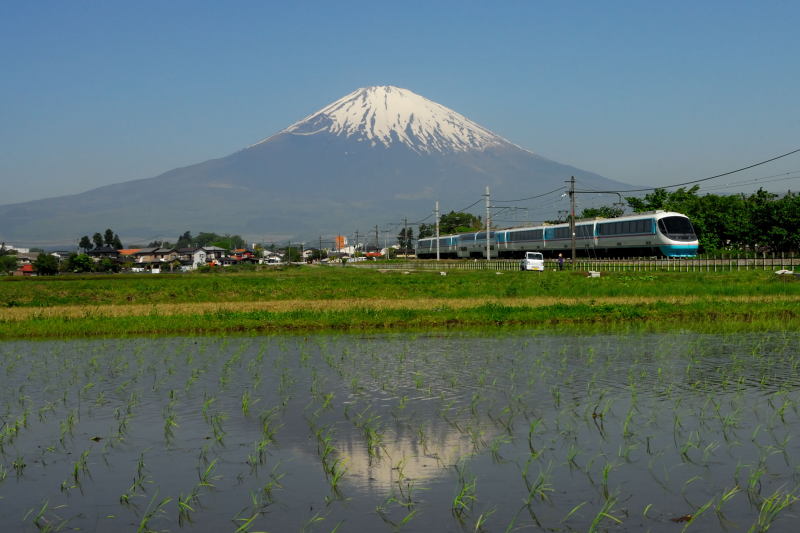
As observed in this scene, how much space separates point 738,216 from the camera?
256 ft

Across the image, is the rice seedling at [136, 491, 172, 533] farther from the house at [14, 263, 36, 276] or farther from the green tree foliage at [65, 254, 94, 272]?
the house at [14, 263, 36, 276]

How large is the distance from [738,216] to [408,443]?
75719 mm

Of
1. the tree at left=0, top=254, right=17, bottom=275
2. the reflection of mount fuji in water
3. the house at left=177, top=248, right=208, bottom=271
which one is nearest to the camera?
the reflection of mount fuji in water

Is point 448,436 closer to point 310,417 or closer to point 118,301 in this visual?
point 310,417

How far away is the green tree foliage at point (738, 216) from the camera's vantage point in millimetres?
71000

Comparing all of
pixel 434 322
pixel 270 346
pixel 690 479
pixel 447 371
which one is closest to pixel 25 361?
pixel 270 346

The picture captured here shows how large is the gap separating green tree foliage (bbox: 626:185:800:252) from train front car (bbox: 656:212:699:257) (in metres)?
18.4

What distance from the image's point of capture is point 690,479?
303 inches

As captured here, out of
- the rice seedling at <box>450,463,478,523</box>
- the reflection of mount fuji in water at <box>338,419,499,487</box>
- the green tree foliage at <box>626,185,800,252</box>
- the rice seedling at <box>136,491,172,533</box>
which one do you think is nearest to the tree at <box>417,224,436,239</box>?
the green tree foliage at <box>626,185,800,252</box>

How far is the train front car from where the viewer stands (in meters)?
55.8

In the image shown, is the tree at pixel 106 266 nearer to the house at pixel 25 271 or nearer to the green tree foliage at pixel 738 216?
the house at pixel 25 271

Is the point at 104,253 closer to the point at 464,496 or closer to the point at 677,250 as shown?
the point at 677,250

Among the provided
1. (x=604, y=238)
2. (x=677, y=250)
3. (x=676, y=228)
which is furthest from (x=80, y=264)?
(x=677, y=250)

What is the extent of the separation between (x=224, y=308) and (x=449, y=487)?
2102cm
